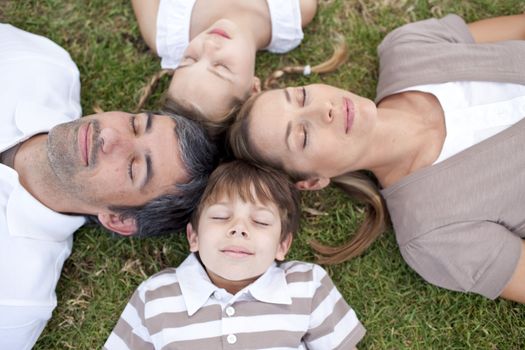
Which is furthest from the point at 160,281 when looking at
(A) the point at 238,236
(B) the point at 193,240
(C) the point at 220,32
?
(C) the point at 220,32

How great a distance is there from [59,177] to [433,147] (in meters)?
2.08

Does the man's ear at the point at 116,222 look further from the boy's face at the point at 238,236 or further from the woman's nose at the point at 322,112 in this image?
the woman's nose at the point at 322,112

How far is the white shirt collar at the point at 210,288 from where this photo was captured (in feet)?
9.15

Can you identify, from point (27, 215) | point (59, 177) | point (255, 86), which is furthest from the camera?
point (255, 86)

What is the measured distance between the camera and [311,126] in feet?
8.87

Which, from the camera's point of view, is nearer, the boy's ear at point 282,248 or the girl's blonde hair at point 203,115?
the boy's ear at point 282,248

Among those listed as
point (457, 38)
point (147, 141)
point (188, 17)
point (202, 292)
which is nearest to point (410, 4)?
point (457, 38)

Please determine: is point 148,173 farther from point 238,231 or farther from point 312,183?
point 312,183

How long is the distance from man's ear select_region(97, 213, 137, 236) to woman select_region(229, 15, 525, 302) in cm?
72

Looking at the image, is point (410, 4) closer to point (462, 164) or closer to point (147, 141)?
point (462, 164)

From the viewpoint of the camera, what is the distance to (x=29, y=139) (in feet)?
9.79

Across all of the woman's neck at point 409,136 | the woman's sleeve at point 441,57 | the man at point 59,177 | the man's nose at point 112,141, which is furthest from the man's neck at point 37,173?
the woman's sleeve at point 441,57

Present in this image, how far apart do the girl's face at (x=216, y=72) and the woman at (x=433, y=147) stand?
0.17 m

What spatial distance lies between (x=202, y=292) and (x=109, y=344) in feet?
2.11
